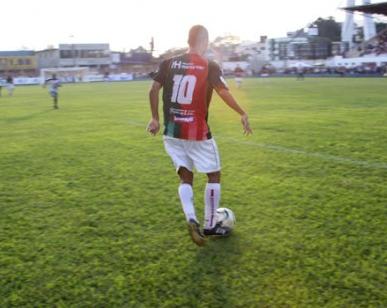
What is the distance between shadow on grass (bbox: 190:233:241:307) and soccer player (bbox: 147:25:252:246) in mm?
133

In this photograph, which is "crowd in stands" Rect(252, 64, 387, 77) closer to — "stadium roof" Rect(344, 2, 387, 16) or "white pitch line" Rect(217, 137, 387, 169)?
"stadium roof" Rect(344, 2, 387, 16)

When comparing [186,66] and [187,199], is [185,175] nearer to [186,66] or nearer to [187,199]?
[187,199]

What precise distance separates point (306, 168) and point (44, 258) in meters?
4.61

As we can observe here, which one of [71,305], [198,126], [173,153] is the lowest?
[71,305]

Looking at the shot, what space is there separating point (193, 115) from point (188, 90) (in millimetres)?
242

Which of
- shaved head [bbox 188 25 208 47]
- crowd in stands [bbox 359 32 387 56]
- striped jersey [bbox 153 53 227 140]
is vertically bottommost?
striped jersey [bbox 153 53 227 140]

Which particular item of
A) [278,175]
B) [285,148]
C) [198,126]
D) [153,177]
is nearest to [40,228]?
[198,126]

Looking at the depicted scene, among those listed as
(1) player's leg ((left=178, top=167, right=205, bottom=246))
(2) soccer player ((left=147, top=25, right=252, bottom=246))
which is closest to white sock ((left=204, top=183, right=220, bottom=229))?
(2) soccer player ((left=147, top=25, right=252, bottom=246))

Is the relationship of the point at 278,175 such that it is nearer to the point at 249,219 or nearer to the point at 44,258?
the point at 249,219

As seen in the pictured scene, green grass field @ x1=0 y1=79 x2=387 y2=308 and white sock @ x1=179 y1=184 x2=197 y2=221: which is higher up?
white sock @ x1=179 y1=184 x2=197 y2=221

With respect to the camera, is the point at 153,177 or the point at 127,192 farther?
the point at 153,177

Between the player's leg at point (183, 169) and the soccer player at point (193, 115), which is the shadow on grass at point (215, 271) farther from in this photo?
the player's leg at point (183, 169)

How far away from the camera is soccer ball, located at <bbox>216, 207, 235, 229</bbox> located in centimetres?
458

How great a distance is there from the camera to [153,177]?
7.20 metres
